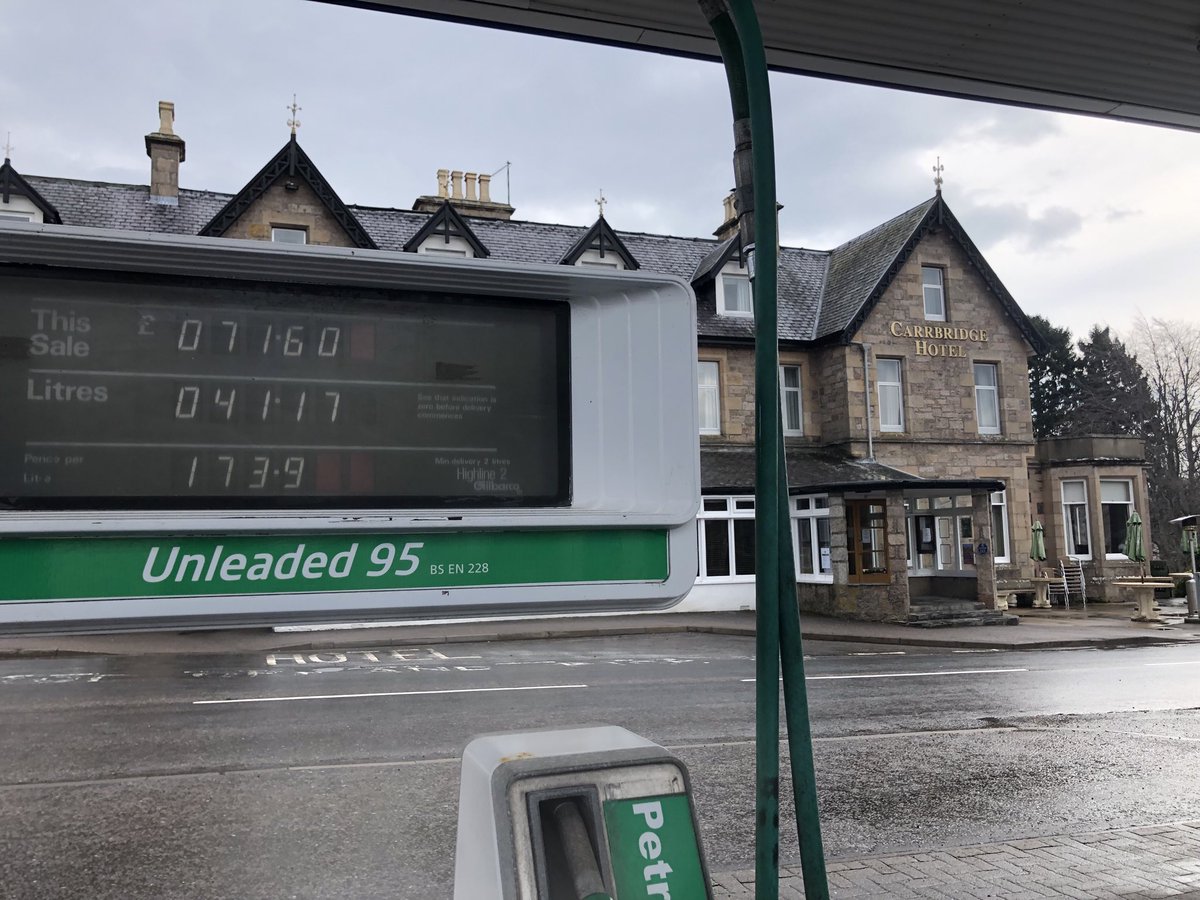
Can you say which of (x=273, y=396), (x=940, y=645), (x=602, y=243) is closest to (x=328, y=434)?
(x=273, y=396)

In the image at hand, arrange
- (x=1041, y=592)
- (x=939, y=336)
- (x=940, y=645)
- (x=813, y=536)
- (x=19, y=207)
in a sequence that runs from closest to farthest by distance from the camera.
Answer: (x=940, y=645)
(x=19, y=207)
(x=813, y=536)
(x=1041, y=592)
(x=939, y=336)

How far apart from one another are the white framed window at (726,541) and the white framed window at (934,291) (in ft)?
Result: 27.3

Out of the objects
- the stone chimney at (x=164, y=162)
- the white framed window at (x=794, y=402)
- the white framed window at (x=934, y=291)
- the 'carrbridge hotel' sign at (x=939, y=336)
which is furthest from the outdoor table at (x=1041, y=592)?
the stone chimney at (x=164, y=162)

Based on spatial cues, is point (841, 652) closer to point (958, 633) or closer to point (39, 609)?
point (958, 633)

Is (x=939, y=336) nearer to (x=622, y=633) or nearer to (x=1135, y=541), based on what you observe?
(x=1135, y=541)

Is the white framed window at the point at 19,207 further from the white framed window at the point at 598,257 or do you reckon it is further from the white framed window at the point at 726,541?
the white framed window at the point at 726,541

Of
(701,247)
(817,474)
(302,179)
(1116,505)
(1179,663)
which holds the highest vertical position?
(701,247)

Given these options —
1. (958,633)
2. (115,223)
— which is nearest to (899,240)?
(958,633)

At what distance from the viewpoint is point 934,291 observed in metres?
27.1

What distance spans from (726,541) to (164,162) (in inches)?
668

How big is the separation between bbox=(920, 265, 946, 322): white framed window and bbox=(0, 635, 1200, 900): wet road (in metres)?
14.4

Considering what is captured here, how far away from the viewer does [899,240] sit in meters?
26.6

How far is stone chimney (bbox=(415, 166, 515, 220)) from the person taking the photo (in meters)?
27.8

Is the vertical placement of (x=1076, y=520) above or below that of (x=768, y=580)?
above
